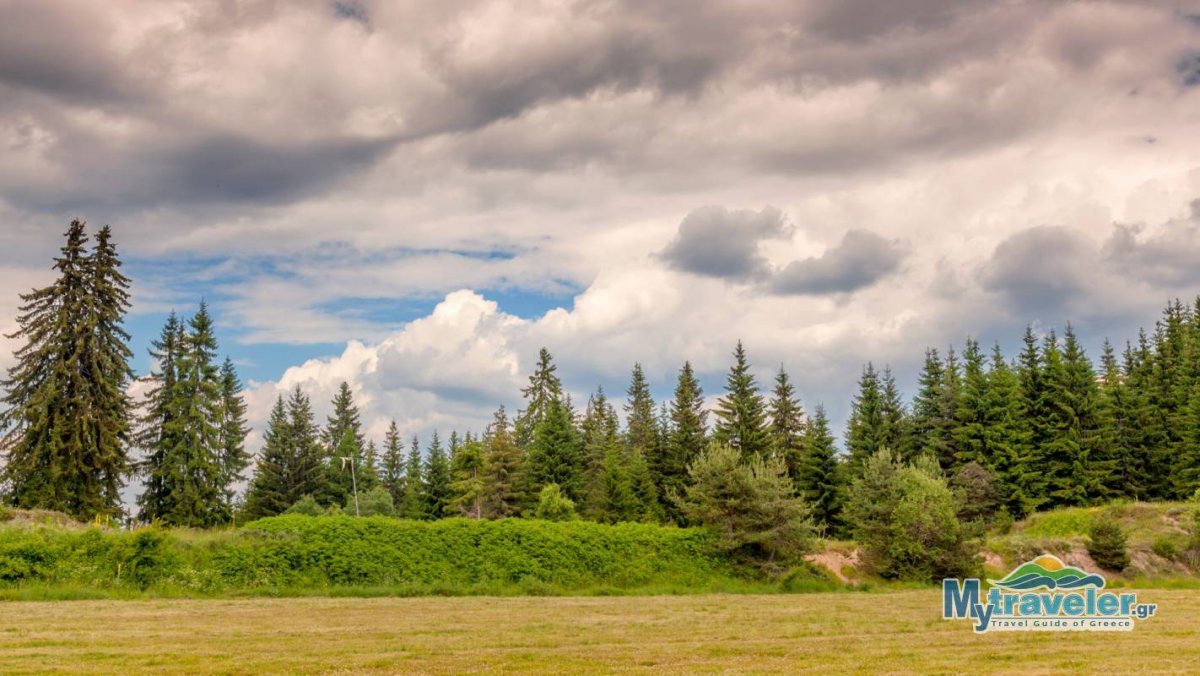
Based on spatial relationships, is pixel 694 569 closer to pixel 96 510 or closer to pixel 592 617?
pixel 592 617

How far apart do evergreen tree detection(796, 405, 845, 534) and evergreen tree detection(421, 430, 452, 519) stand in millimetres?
34251

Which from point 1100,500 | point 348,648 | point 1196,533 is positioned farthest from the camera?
point 1100,500

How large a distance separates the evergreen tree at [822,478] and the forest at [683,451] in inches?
6.0

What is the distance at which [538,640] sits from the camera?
54.8ft

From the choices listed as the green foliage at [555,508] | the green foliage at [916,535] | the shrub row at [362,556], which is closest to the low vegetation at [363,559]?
the shrub row at [362,556]

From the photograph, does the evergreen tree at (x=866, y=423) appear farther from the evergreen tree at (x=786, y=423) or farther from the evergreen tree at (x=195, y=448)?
the evergreen tree at (x=195, y=448)

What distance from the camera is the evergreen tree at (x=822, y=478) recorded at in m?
64.8

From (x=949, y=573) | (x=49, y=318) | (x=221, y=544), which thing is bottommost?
(x=949, y=573)

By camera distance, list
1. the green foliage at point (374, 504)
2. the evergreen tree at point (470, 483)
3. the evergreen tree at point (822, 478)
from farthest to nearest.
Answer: the green foliage at point (374, 504), the evergreen tree at point (470, 483), the evergreen tree at point (822, 478)

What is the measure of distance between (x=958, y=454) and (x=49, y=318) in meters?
61.4

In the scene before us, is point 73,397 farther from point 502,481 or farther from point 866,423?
point 866,423

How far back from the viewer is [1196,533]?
45.2 metres

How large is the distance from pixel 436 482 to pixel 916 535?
182 feet

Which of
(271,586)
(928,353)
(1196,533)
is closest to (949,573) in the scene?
(1196,533)
